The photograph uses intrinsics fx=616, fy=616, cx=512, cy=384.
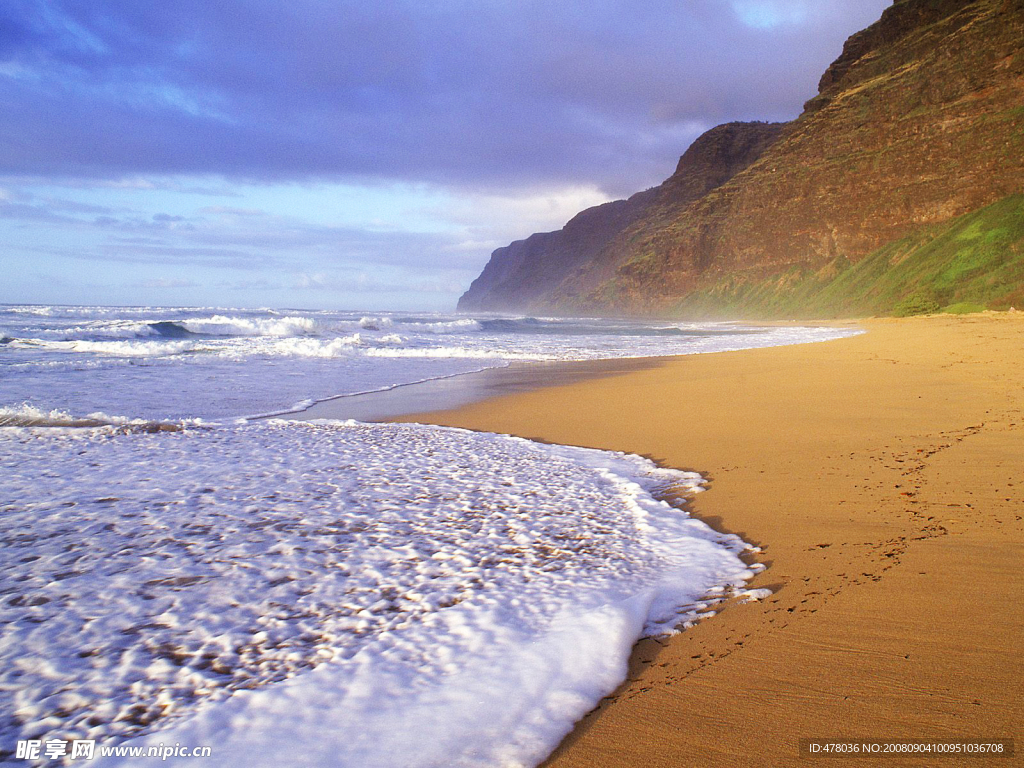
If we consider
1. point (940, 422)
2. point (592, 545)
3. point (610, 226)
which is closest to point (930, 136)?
point (940, 422)

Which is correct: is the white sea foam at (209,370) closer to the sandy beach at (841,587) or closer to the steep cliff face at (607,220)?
the sandy beach at (841,587)

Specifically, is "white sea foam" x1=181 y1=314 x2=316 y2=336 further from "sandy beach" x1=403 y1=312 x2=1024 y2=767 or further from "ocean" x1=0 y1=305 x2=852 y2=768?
"sandy beach" x1=403 y1=312 x2=1024 y2=767

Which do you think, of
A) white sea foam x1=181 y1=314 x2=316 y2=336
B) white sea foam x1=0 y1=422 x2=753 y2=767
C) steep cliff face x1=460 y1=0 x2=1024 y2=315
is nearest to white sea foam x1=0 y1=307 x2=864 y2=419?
white sea foam x1=0 y1=422 x2=753 y2=767

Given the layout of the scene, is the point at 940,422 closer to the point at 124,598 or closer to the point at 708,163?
the point at 124,598

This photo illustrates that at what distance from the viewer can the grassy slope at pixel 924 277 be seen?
33531mm

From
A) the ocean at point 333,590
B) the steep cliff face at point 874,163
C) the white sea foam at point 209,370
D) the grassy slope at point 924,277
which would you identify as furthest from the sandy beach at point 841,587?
the steep cliff face at point 874,163

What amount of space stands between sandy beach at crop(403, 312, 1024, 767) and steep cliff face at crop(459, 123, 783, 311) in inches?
4173

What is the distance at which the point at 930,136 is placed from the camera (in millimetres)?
47438

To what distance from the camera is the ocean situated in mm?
2225

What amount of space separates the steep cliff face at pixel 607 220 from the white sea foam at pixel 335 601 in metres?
109

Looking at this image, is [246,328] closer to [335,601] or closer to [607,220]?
[335,601]

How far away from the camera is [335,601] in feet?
10.2

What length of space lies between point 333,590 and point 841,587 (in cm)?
257

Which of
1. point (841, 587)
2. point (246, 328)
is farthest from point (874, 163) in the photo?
point (841, 587)
